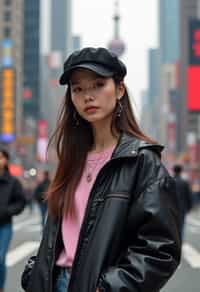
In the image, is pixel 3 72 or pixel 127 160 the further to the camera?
pixel 3 72

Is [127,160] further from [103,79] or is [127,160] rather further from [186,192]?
[186,192]

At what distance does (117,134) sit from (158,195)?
428mm

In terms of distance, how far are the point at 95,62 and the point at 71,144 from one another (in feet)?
1.56

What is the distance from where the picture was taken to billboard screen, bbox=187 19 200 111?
132 ft

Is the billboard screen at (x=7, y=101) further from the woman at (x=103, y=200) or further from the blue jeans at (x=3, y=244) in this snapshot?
the woman at (x=103, y=200)

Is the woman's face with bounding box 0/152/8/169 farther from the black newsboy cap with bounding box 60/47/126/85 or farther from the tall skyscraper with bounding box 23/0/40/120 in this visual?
the tall skyscraper with bounding box 23/0/40/120

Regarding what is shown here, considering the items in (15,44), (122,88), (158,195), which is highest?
(122,88)

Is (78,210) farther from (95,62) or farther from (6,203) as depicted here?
(6,203)

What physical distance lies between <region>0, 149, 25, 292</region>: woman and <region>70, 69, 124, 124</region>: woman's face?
4.95 metres

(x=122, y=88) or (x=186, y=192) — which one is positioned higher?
(x=122, y=88)

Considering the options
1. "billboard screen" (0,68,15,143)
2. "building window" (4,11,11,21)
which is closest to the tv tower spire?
"building window" (4,11,11,21)

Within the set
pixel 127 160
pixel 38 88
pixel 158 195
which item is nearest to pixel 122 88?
pixel 127 160

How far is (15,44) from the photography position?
4296 inches

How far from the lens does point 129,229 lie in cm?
244
